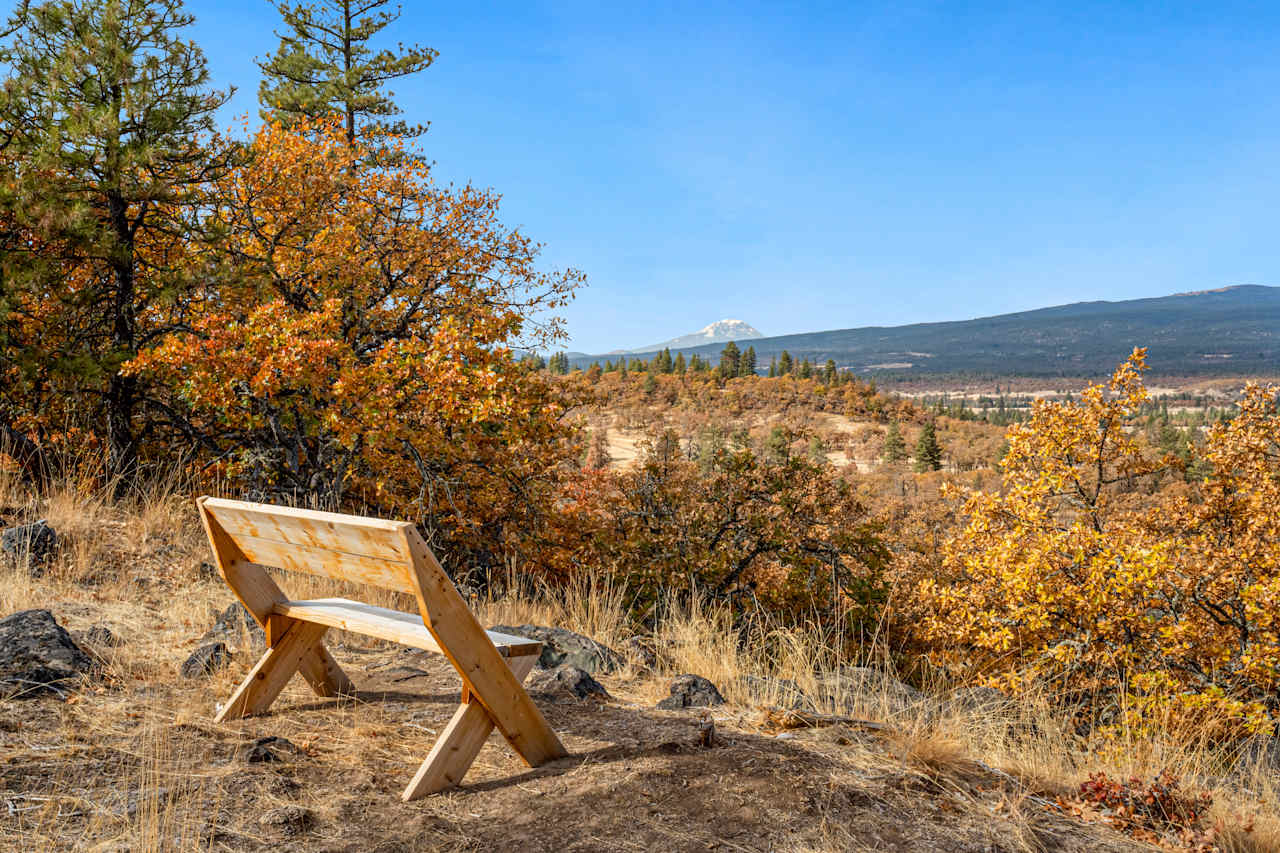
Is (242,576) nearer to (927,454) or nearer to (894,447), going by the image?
(927,454)

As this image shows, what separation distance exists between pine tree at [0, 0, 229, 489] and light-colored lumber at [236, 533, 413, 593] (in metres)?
6.32

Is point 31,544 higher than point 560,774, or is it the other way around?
point 31,544

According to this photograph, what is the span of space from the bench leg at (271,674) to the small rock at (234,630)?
3.30 ft

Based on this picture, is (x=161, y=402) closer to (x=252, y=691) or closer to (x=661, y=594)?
(x=661, y=594)

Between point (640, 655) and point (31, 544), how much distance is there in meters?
4.61

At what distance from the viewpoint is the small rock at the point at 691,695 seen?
14.2 ft

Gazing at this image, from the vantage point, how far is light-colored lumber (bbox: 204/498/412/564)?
2508 millimetres

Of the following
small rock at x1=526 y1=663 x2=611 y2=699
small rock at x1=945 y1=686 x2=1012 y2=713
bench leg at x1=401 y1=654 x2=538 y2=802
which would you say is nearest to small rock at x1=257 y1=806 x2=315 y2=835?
bench leg at x1=401 y1=654 x2=538 y2=802

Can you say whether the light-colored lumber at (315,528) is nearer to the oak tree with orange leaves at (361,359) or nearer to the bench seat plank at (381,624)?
the bench seat plank at (381,624)

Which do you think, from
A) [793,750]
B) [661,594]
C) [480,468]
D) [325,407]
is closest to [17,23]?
[325,407]

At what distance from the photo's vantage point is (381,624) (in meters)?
3.09

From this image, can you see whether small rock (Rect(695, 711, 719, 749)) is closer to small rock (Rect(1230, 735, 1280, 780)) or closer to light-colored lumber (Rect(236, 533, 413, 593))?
light-colored lumber (Rect(236, 533, 413, 593))

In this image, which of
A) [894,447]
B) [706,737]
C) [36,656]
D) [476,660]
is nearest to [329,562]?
[476,660]

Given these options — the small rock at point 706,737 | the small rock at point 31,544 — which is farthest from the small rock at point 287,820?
the small rock at point 31,544
